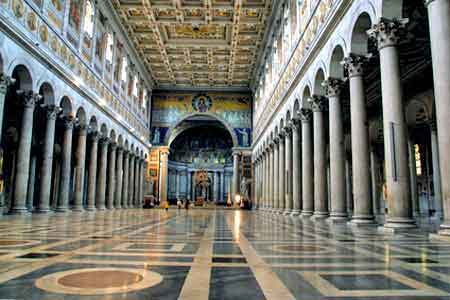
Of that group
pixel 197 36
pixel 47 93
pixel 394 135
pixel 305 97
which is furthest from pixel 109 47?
pixel 394 135

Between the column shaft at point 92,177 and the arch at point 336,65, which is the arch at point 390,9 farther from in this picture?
the column shaft at point 92,177

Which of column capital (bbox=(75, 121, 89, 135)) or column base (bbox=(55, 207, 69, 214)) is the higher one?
column capital (bbox=(75, 121, 89, 135))

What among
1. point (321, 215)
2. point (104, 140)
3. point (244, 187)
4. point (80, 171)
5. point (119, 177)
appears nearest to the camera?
point (321, 215)

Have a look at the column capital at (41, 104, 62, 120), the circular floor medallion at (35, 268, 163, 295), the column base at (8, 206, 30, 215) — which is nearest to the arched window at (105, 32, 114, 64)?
the column capital at (41, 104, 62, 120)

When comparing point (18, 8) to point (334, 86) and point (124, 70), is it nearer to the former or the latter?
point (334, 86)

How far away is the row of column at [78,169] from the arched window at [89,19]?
5893mm

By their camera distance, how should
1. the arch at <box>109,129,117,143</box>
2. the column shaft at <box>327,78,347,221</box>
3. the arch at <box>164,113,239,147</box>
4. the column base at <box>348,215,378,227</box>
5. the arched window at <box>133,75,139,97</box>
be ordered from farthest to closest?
1. the arch at <box>164,113,239,147</box>
2. the arched window at <box>133,75,139,97</box>
3. the arch at <box>109,129,117,143</box>
4. the column shaft at <box>327,78,347,221</box>
5. the column base at <box>348,215,378,227</box>

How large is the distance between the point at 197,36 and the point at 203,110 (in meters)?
12.9

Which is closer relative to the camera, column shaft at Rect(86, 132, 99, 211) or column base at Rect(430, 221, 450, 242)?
column base at Rect(430, 221, 450, 242)

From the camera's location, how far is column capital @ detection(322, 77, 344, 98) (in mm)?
13742

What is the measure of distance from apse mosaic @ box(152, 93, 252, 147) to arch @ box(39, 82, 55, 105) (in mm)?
24747

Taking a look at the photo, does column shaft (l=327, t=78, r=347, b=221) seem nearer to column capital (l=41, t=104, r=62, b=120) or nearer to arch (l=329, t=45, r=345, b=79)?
arch (l=329, t=45, r=345, b=79)

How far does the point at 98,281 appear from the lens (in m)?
3.13

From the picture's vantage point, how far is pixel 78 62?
21.6 metres
